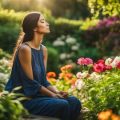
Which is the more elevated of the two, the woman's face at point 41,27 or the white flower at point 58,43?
the woman's face at point 41,27

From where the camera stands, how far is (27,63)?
6.65m

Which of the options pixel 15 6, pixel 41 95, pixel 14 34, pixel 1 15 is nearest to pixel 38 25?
pixel 41 95

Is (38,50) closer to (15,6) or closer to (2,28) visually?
(2,28)

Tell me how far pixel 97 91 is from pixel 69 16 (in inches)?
1173

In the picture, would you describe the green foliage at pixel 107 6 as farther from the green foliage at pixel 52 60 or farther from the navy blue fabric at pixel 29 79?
the green foliage at pixel 52 60

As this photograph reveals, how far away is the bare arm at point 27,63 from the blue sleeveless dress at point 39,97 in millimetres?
46

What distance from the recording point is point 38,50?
696 cm

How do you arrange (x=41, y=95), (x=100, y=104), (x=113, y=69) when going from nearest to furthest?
(x=41, y=95), (x=100, y=104), (x=113, y=69)

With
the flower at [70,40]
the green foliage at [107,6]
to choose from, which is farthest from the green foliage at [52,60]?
the green foliage at [107,6]

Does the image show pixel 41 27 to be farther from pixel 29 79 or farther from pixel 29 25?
pixel 29 79

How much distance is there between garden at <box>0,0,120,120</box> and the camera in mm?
7000

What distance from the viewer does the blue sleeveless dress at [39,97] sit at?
21.3 ft

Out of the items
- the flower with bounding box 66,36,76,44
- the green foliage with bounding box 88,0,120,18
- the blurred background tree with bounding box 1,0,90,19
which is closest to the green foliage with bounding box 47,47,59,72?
the flower with bounding box 66,36,76,44

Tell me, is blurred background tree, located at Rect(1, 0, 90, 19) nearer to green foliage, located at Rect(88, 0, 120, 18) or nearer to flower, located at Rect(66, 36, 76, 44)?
flower, located at Rect(66, 36, 76, 44)
